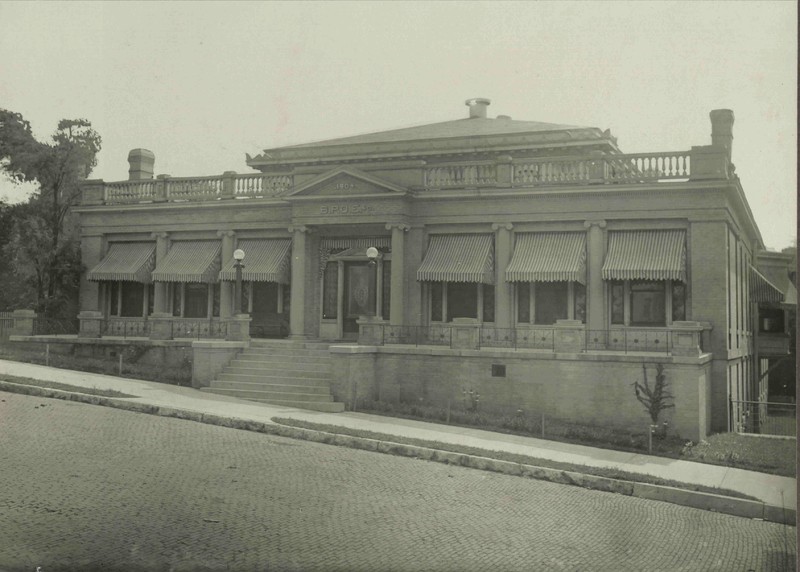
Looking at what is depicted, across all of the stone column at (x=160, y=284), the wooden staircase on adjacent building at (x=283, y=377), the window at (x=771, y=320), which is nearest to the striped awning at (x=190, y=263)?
the stone column at (x=160, y=284)

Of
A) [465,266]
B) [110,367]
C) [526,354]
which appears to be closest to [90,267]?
[110,367]

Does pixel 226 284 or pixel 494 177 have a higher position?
pixel 494 177

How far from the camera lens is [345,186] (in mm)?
24422

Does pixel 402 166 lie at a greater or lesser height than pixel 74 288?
greater

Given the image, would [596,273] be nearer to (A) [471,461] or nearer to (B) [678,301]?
(B) [678,301]

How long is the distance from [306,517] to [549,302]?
14642 millimetres

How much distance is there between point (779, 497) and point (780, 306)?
17.3 meters

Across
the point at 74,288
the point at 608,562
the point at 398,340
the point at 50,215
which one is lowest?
the point at 608,562

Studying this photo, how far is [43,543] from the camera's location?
9.22 m

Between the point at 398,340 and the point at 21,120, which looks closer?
the point at 21,120

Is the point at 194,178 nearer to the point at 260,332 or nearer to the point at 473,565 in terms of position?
the point at 260,332

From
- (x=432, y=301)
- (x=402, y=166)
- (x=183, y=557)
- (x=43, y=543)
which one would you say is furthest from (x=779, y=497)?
(x=402, y=166)

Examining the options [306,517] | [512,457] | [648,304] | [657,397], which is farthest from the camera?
[648,304]

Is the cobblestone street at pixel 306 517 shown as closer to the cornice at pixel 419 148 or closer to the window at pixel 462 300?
the window at pixel 462 300
